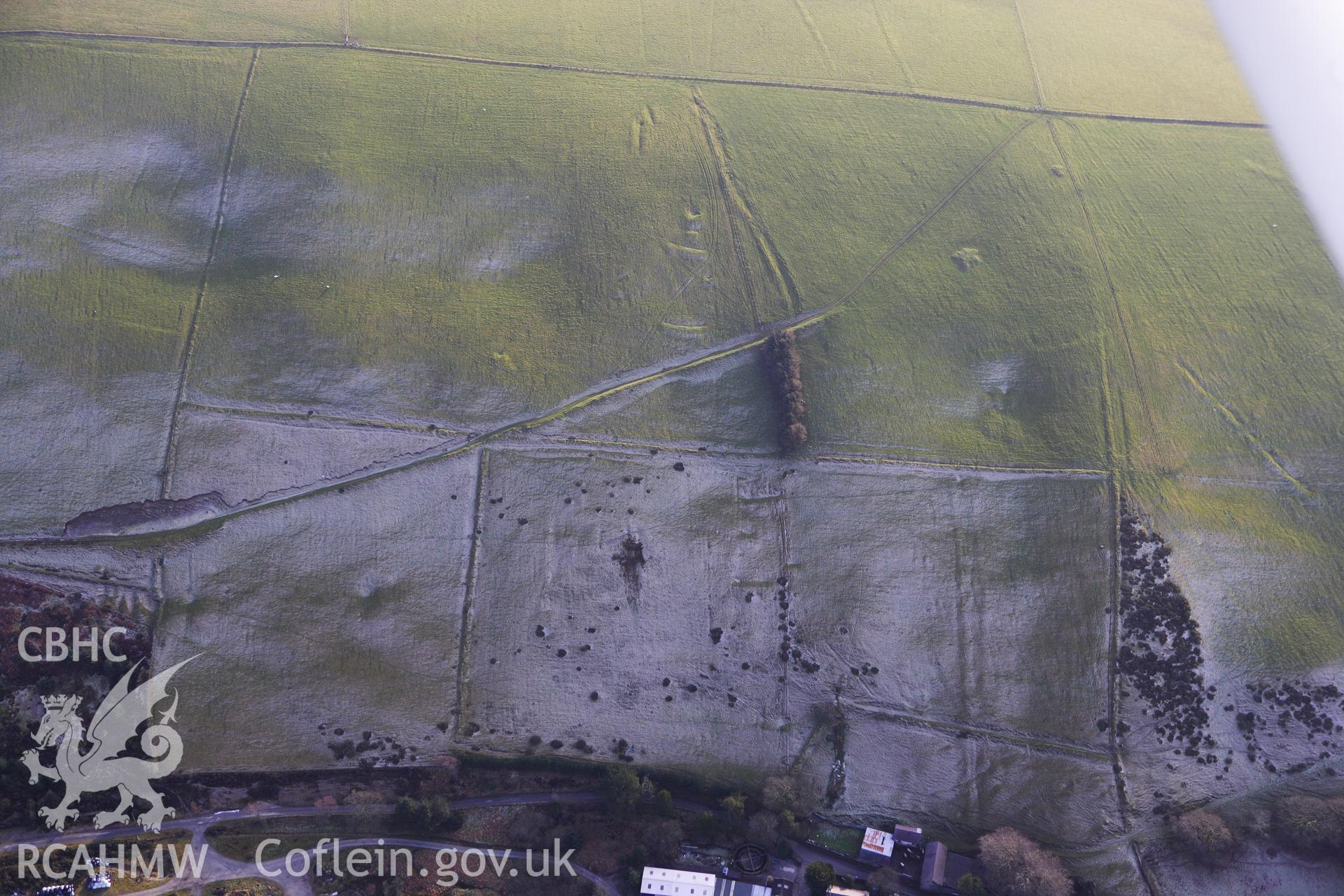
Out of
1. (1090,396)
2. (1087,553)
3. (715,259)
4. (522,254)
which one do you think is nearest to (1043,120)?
(1090,396)

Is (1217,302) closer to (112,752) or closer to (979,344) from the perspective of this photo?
(979,344)

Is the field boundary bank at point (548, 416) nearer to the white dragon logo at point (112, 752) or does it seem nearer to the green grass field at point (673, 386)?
the green grass field at point (673, 386)

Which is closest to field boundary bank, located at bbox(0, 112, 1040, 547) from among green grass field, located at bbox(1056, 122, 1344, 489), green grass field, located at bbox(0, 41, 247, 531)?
green grass field, located at bbox(0, 41, 247, 531)

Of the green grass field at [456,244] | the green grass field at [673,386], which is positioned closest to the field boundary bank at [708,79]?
the green grass field at [673,386]

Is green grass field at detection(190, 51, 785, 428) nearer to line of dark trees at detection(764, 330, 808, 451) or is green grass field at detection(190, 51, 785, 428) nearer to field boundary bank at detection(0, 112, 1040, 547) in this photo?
field boundary bank at detection(0, 112, 1040, 547)

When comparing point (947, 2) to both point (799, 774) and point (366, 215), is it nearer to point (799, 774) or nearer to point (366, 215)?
point (366, 215)
